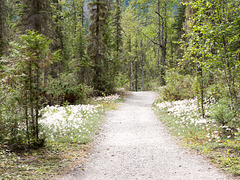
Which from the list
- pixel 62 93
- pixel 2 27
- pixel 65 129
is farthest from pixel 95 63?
pixel 65 129

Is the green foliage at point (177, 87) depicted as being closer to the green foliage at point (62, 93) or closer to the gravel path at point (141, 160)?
the gravel path at point (141, 160)

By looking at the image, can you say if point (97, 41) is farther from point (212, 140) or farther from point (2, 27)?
point (212, 140)

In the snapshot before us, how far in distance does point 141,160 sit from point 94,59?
49.7 feet

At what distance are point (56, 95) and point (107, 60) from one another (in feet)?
→ 25.6

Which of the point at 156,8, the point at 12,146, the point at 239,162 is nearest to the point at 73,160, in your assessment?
the point at 12,146

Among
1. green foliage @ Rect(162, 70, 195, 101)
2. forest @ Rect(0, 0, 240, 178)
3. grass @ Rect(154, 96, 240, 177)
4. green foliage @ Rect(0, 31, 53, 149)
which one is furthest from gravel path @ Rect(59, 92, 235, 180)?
green foliage @ Rect(162, 70, 195, 101)

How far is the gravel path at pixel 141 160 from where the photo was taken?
4.66 meters

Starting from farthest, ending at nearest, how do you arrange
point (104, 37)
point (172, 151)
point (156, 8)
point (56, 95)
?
point (156, 8), point (104, 37), point (56, 95), point (172, 151)

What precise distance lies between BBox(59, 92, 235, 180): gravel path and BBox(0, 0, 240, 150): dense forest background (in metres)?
1.75

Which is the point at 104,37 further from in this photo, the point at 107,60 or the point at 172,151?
the point at 172,151

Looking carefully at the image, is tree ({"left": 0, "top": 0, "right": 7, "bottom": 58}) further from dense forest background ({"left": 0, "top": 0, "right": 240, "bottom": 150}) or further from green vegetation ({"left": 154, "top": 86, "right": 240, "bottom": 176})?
green vegetation ({"left": 154, "top": 86, "right": 240, "bottom": 176})

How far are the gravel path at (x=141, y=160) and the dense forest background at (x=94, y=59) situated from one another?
1.75 meters

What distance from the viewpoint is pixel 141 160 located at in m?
5.61

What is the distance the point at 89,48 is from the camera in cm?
1916
